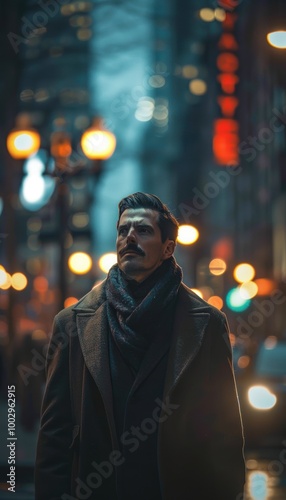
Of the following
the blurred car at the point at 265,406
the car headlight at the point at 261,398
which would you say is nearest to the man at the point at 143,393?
the blurred car at the point at 265,406

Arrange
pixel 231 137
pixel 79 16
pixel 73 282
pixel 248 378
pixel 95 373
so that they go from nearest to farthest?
pixel 95 373, pixel 248 378, pixel 79 16, pixel 231 137, pixel 73 282

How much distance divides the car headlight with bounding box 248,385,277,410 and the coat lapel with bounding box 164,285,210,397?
1276 centimetres

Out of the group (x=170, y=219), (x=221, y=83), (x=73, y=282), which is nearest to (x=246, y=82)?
(x=221, y=83)

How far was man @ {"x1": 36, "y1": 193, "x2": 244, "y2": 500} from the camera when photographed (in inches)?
161

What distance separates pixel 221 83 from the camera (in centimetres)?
6234

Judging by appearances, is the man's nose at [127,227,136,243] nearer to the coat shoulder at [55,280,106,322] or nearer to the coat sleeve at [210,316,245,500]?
the coat shoulder at [55,280,106,322]

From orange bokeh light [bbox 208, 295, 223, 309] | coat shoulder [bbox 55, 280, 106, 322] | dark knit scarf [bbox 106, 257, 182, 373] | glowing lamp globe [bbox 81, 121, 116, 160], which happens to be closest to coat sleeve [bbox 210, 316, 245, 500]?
dark knit scarf [bbox 106, 257, 182, 373]

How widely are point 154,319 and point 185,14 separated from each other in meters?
60.0

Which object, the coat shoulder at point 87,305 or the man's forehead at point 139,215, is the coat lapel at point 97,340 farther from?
the man's forehead at point 139,215

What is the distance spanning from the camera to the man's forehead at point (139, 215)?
4.28 meters

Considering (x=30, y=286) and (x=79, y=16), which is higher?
(x=30, y=286)

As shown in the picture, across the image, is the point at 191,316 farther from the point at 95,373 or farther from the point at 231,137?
the point at 231,137

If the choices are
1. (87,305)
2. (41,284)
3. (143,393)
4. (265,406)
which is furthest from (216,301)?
(143,393)

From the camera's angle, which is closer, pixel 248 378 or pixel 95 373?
pixel 95 373
